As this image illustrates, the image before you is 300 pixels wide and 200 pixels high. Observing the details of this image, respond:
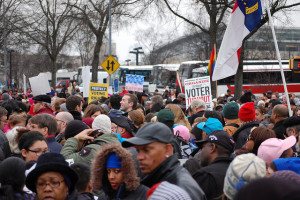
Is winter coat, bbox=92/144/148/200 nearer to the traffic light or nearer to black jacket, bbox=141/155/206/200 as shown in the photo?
black jacket, bbox=141/155/206/200

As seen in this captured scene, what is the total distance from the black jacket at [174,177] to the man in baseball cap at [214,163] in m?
0.70

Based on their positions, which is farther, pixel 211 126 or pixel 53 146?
pixel 53 146

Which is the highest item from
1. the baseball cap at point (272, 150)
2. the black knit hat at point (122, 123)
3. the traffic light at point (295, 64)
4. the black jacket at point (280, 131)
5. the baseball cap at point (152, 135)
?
the traffic light at point (295, 64)

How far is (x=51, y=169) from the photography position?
349 centimetres

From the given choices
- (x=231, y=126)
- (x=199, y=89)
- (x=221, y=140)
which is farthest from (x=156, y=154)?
(x=199, y=89)

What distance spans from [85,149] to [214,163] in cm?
159

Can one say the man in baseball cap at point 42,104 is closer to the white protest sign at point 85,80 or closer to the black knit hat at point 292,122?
the black knit hat at point 292,122

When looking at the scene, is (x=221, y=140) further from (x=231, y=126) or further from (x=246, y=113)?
(x=246, y=113)

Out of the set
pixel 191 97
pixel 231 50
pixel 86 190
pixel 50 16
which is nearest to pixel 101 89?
pixel 191 97

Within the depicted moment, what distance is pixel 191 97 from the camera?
11.0 metres

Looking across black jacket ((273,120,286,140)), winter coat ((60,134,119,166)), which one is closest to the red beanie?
black jacket ((273,120,286,140))

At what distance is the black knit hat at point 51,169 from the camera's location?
346cm

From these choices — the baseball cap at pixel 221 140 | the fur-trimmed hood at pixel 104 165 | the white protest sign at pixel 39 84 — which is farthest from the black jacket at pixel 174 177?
the white protest sign at pixel 39 84

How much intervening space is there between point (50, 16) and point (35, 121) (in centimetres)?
3100
